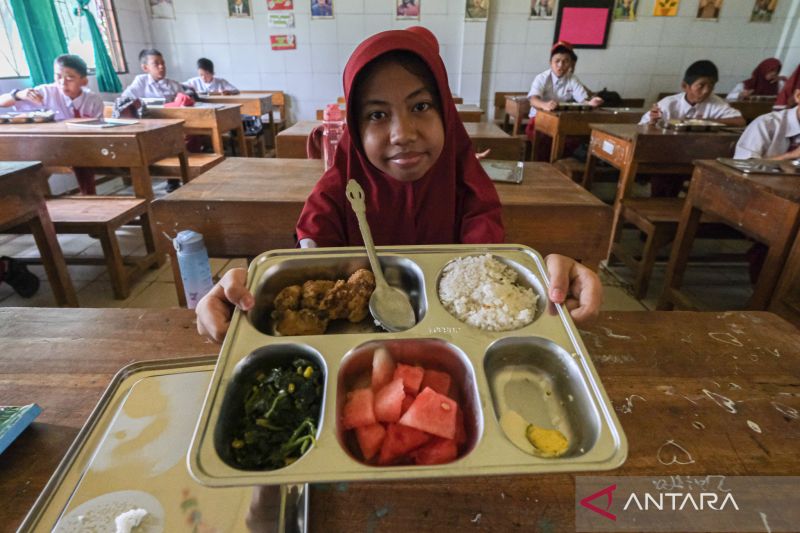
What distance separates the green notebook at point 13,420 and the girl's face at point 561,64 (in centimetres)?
597

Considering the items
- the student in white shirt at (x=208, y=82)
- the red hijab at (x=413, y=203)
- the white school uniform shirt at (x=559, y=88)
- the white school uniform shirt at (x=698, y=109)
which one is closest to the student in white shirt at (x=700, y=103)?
the white school uniform shirt at (x=698, y=109)

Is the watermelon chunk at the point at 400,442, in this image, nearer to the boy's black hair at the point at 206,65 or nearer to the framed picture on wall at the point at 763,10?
the boy's black hair at the point at 206,65

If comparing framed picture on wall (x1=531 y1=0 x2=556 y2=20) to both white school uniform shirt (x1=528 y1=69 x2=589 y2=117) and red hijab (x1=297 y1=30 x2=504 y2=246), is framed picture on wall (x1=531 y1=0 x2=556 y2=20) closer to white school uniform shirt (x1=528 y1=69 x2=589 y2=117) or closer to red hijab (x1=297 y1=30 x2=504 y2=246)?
white school uniform shirt (x1=528 y1=69 x2=589 y2=117)

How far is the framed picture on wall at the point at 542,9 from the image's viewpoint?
20.2ft

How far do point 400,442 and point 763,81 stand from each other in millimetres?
8511

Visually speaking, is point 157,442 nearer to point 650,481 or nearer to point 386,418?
point 386,418

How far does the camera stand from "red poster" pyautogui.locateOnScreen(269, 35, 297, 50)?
647 centimetres

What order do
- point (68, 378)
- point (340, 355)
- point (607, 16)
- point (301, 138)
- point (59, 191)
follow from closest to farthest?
1. point (340, 355)
2. point (68, 378)
3. point (301, 138)
4. point (59, 191)
5. point (607, 16)

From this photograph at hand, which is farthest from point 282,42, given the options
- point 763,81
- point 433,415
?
point 763,81

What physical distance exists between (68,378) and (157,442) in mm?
338

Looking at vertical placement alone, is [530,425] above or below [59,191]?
above

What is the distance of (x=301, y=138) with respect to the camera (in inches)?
120

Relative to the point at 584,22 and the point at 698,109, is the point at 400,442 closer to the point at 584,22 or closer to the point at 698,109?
the point at 698,109

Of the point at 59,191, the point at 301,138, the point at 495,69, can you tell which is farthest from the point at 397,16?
the point at 59,191
